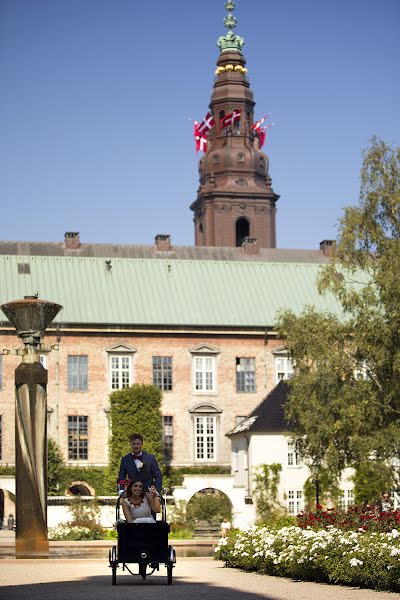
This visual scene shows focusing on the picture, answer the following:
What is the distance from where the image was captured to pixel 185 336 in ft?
208

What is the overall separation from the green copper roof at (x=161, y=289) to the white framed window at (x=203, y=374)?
6.54 feet

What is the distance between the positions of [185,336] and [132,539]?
1874 inches

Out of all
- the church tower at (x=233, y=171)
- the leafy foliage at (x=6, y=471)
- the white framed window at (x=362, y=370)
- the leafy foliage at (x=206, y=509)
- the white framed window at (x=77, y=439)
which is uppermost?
the church tower at (x=233, y=171)

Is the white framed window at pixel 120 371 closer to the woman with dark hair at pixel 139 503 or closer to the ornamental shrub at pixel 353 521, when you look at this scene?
the ornamental shrub at pixel 353 521

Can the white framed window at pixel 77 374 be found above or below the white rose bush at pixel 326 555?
above

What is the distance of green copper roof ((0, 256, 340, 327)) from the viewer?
63.7 meters

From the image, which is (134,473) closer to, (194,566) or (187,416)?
(194,566)

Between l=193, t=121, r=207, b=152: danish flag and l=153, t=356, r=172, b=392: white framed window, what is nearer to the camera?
l=153, t=356, r=172, b=392: white framed window

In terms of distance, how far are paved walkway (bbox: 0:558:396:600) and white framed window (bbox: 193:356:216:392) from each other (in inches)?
1641

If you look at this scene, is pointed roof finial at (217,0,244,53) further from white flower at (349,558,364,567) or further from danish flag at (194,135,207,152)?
white flower at (349,558,364,567)

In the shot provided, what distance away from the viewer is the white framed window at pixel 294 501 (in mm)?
54156

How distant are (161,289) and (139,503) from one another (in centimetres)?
5005

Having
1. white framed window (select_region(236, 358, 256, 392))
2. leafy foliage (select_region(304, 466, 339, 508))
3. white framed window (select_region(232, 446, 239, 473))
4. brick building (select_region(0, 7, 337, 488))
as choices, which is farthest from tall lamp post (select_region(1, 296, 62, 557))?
white framed window (select_region(236, 358, 256, 392))

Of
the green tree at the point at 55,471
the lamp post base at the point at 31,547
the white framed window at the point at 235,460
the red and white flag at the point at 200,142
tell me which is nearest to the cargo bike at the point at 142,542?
the lamp post base at the point at 31,547
